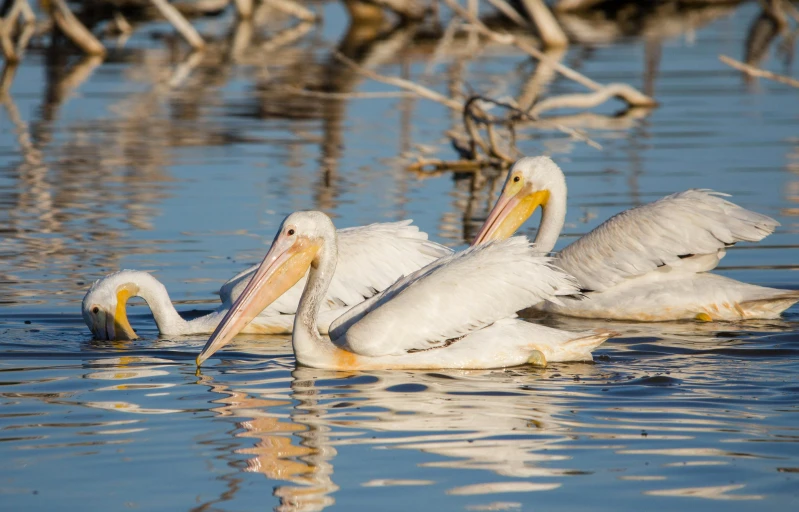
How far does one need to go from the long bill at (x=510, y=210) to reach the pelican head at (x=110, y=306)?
2069 mm

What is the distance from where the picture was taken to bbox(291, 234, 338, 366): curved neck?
5871mm

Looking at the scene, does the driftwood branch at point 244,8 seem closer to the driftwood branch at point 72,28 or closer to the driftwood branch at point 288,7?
the driftwood branch at point 288,7

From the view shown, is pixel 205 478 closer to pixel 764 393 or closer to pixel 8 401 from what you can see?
pixel 8 401

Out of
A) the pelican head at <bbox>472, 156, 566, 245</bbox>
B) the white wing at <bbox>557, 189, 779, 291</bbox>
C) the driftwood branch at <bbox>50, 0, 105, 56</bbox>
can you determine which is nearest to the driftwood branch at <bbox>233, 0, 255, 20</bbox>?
the driftwood branch at <bbox>50, 0, 105, 56</bbox>

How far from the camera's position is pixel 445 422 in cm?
493

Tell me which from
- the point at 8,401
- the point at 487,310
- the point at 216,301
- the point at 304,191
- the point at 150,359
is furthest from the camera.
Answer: the point at 304,191

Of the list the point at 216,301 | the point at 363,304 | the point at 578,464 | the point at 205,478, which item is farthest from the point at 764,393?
the point at 216,301

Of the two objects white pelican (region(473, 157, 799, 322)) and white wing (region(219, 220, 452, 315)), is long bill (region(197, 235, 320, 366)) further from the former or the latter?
white pelican (region(473, 157, 799, 322))

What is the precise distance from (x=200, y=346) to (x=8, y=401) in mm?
1347

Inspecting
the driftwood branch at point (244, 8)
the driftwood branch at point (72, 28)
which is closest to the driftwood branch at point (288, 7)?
the driftwood branch at point (244, 8)

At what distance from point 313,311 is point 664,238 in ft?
7.42

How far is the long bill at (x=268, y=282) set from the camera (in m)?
5.89

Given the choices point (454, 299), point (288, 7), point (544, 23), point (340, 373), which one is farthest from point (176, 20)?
point (454, 299)

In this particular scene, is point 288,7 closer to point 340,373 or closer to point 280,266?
point 280,266
